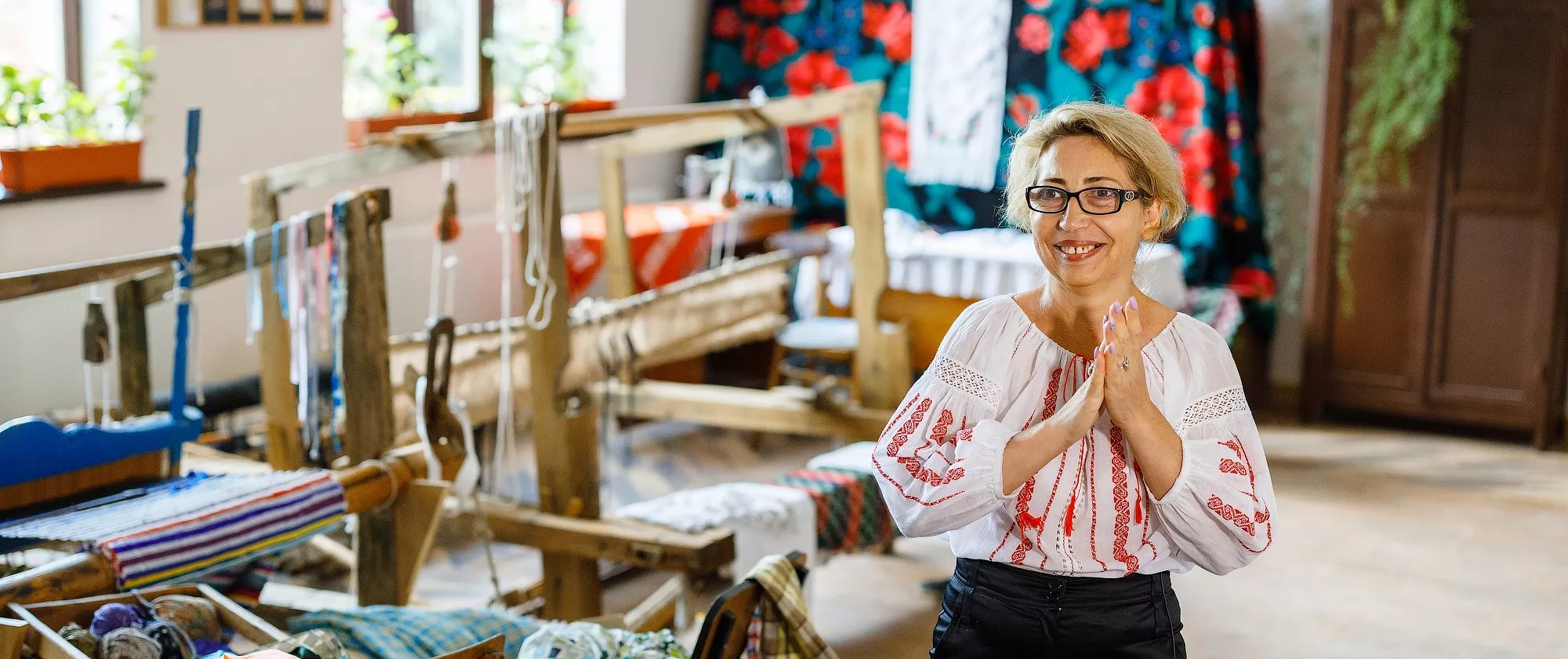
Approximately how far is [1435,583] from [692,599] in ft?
7.21

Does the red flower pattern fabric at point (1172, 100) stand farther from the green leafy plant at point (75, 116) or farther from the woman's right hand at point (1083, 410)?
the woman's right hand at point (1083, 410)

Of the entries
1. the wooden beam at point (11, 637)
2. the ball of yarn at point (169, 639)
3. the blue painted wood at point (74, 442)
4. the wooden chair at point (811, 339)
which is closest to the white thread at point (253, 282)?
the blue painted wood at point (74, 442)

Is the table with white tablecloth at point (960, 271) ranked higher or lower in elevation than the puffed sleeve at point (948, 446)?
lower

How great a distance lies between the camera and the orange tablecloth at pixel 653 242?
552 cm

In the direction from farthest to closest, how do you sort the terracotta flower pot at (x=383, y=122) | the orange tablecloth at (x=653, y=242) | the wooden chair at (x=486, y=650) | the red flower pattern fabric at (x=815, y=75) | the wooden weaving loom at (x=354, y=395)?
the red flower pattern fabric at (x=815, y=75)
the orange tablecloth at (x=653, y=242)
the terracotta flower pot at (x=383, y=122)
the wooden weaving loom at (x=354, y=395)
the wooden chair at (x=486, y=650)

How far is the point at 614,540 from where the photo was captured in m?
3.47

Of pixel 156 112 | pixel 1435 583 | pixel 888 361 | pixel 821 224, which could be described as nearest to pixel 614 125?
pixel 888 361

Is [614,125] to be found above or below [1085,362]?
above

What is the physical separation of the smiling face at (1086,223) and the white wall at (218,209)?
11.3 ft

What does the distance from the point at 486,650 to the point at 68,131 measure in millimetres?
2880

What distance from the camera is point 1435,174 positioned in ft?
19.0

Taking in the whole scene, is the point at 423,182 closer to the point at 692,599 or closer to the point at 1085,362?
the point at 692,599

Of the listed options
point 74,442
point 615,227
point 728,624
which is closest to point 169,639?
point 74,442

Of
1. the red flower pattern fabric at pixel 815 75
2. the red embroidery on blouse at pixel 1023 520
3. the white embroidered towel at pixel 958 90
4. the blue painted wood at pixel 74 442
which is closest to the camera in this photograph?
the red embroidery on blouse at pixel 1023 520
